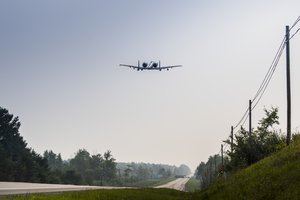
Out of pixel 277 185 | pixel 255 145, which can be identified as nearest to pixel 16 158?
pixel 255 145

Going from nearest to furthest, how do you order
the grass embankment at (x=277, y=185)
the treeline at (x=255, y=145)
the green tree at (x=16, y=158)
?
the grass embankment at (x=277, y=185)
the treeline at (x=255, y=145)
the green tree at (x=16, y=158)

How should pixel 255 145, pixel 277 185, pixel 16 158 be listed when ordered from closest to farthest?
pixel 277 185, pixel 255 145, pixel 16 158

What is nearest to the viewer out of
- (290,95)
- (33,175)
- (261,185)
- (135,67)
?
(261,185)

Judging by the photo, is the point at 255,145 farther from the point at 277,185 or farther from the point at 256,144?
the point at 277,185

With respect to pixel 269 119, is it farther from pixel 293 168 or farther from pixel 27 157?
pixel 27 157

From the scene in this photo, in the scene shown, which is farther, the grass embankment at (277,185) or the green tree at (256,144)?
the green tree at (256,144)

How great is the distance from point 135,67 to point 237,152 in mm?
20633

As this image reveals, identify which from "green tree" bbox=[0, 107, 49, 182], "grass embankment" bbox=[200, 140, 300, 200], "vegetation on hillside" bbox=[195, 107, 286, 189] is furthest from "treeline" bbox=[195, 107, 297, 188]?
"green tree" bbox=[0, 107, 49, 182]

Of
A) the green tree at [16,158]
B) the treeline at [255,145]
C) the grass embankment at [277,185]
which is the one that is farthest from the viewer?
the green tree at [16,158]

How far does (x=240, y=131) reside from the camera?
48.0m

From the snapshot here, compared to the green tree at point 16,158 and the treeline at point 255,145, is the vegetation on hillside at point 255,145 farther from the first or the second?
the green tree at point 16,158

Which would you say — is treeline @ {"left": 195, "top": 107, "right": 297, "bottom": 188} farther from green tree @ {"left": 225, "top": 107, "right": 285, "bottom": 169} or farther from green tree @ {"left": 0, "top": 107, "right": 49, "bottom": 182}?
green tree @ {"left": 0, "top": 107, "right": 49, "bottom": 182}

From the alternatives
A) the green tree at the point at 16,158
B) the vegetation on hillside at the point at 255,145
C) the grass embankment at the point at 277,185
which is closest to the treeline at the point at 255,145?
the vegetation on hillside at the point at 255,145

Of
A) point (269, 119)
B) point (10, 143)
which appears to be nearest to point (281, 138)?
point (269, 119)
